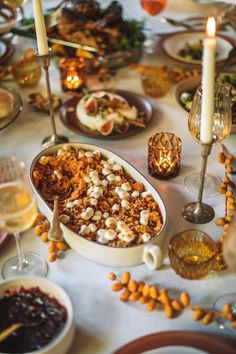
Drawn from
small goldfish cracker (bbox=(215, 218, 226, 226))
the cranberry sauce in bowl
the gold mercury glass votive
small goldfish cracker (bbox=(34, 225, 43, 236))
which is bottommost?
small goldfish cracker (bbox=(215, 218, 226, 226))

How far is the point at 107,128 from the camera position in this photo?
1.54 m

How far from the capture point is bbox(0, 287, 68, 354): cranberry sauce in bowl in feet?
2.98

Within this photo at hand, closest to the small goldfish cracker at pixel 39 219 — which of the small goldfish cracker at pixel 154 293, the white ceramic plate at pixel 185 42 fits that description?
the small goldfish cracker at pixel 154 293

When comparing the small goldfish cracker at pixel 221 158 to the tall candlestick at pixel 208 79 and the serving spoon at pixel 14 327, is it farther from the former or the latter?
the serving spoon at pixel 14 327

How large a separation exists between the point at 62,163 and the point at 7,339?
0.56 metres

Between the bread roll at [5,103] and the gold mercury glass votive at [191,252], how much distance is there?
28.3 inches

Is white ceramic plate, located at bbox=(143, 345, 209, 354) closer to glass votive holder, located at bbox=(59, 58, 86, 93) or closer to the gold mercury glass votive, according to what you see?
the gold mercury glass votive

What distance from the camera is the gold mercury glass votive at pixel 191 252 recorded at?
41.9 inches

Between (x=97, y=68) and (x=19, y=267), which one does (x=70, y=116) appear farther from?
(x=19, y=267)

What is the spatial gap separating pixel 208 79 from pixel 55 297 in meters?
0.56

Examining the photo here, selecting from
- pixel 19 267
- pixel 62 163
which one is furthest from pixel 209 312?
pixel 62 163

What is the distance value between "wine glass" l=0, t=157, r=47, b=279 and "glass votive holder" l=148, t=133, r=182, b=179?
44cm

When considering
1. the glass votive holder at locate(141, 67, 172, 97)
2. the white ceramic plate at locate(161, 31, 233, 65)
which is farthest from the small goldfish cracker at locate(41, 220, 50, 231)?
the white ceramic plate at locate(161, 31, 233, 65)

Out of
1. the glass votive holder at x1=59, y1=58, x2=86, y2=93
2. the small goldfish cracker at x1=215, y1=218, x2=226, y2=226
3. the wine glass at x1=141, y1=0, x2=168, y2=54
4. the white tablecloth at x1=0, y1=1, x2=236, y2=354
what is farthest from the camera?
the wine glass at x1=141, y1=0, x2=168, y2=54
